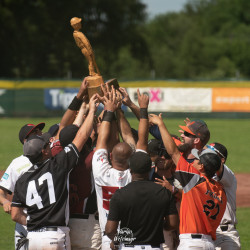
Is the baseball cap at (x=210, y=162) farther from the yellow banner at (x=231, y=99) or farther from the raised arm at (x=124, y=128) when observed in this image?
the yellow banner at (x=231, y=99)

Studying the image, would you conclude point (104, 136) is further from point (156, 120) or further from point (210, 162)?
point (210, 162)

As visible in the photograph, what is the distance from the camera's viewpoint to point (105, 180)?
18.8 ft

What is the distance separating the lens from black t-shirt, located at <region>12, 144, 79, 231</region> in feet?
18.9

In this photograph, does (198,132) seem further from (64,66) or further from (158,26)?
(158,26)

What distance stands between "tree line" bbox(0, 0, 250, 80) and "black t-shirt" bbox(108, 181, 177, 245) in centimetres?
3101

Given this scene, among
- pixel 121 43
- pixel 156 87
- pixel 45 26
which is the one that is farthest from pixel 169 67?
pixel 156 87

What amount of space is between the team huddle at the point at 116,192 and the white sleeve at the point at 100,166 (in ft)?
0.04

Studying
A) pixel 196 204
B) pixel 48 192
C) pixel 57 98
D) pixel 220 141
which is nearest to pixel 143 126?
pixel 196 204

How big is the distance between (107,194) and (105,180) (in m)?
0.17

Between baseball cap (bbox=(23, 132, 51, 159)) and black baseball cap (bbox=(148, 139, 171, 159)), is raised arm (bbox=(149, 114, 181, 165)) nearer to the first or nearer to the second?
black baseball cap (bbox=(148, 139, 171, 159))

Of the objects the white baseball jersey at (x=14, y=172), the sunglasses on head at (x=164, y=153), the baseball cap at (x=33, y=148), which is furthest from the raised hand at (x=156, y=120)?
the white baseball jersey at (x=14, y=172)

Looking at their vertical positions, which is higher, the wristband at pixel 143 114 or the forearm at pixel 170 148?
the wristband at pixel 143 114

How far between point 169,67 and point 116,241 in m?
80.7

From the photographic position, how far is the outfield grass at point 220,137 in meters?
18.4
